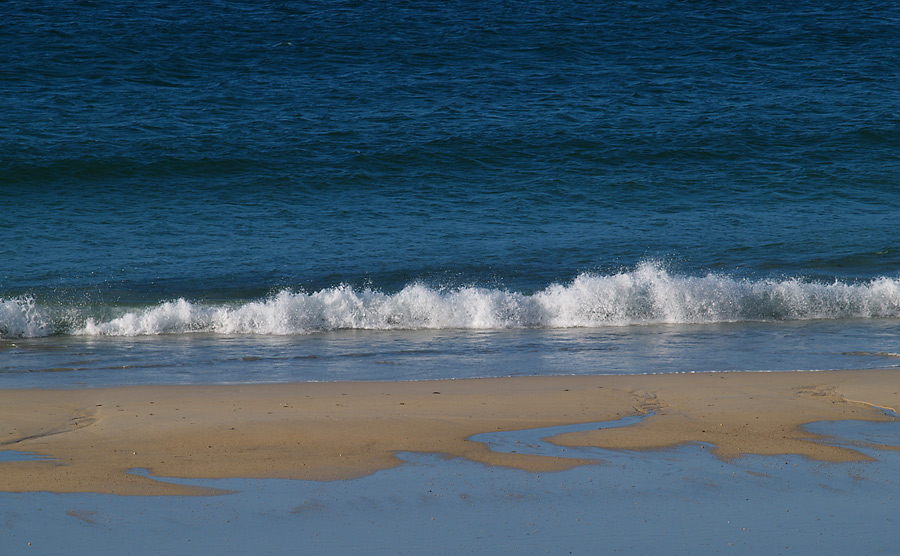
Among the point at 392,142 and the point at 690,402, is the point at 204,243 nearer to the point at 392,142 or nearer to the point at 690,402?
the point at 392,142

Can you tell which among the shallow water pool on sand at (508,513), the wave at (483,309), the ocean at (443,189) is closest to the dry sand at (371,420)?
the shallow water pool on sand at (508,513)

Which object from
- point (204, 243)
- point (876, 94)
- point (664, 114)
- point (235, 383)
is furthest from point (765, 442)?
point (876, 94)

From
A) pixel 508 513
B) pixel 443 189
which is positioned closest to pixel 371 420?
pixel 508 513

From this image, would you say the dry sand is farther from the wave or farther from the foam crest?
the foam crest

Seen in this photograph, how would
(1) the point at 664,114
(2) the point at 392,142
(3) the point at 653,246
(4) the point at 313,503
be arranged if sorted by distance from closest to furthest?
(4) the point at 313,503, (3) the point at 653,246, (2) the point at 392,142, (1) the point at 664,114

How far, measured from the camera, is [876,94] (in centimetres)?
1916

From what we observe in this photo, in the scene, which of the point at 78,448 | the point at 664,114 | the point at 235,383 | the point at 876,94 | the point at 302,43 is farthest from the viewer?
the point at 302,43

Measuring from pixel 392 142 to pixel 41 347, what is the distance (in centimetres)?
955

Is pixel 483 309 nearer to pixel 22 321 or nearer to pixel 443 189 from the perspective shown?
pixel 22 321

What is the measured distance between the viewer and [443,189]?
14734 mm

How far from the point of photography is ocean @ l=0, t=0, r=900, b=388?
7953 mm

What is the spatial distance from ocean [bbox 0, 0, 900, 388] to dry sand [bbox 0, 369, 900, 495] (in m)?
0.59

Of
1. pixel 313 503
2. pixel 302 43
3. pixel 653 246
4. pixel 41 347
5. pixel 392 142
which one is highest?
pixel 302 43

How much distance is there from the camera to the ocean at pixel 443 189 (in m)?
7.95
